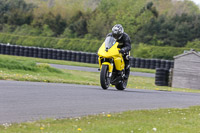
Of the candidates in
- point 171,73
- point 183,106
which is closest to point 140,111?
point 183,106

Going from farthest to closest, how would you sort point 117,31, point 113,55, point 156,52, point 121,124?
point 156,52
point 117,31
point 113,55
point 121,124

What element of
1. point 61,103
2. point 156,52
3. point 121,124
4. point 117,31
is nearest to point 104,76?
point 117,31

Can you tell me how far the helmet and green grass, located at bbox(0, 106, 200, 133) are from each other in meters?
3.36

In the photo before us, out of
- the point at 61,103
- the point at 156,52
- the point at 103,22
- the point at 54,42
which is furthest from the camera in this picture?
the point at 103,22

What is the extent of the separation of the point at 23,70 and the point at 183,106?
10383 millimetres

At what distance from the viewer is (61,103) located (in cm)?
850

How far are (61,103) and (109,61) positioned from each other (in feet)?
11.6

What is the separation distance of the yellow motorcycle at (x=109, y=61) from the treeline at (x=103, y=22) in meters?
29.5

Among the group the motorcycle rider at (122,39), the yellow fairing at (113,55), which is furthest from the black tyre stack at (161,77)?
the yellow fairing at (113,55)

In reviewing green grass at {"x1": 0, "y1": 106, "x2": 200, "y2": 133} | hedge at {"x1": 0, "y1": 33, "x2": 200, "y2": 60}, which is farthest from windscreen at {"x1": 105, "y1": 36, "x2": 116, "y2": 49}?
hedge at {"x1": 0, "y1": 33, "x2": 200, "y2": 60}

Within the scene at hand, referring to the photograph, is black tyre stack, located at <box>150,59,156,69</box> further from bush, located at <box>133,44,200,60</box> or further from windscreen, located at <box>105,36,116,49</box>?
windscreen, located at <box>105,36,116,49</box>

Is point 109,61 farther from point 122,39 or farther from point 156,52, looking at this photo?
point 156,52

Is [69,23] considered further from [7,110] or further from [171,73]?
[7,110]

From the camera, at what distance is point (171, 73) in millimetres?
24812
